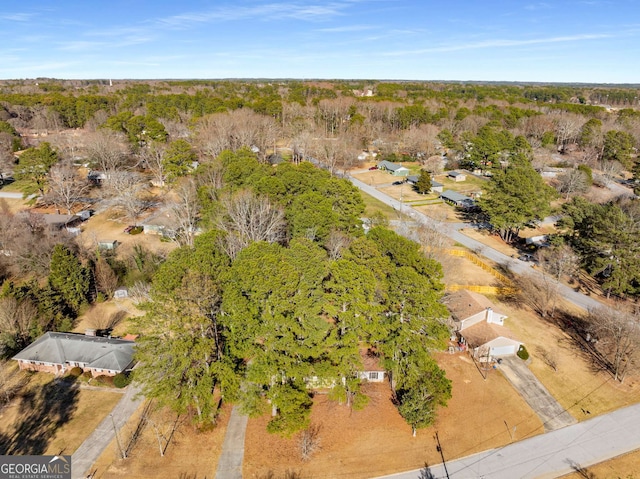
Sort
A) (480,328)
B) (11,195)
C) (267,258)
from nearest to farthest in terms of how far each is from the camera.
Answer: (267,258), (480,328), (11,195)

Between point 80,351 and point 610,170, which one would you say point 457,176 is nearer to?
point 610,170

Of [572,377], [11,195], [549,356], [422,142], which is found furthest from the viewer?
[422,142]

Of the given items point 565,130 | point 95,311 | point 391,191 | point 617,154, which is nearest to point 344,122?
point 391,191

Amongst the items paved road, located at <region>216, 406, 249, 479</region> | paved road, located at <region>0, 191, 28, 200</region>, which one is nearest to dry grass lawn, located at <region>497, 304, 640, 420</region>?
paved road, located at <region>216, 406, 249, 479</region>

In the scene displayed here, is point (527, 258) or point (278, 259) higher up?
point (278, 259)

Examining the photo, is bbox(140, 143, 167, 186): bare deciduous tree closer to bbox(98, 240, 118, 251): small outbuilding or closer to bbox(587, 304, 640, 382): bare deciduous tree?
bbox(98, 240, 118, 251): small outbuilding

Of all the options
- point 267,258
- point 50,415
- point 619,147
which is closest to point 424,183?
point 619,147

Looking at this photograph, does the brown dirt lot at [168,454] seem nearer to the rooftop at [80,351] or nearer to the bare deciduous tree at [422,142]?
the rooftop at [80,351]

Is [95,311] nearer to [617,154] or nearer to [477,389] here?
[477,389]
